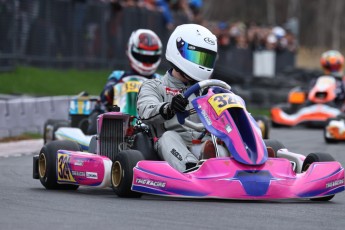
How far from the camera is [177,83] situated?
9.27 meters

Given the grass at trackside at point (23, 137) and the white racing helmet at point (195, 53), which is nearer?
the white racing helmet at point (195, 53)

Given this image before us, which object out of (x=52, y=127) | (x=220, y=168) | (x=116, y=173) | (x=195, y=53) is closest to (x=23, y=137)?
(x=52, y=127)

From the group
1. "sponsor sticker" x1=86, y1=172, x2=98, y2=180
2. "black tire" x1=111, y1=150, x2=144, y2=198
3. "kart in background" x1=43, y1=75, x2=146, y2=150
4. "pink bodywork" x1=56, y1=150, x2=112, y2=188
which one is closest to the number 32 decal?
"black tire" x1=111, y1=150, x2=144, y2=198

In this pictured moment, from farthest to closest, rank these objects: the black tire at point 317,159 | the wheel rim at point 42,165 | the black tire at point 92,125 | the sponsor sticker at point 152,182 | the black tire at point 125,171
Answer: the black tire at point 92,125
the wheel rim at point 42,165
the black tire at point 317,159
the black tire at point 125,171
the sponsor sticker at point 152,182

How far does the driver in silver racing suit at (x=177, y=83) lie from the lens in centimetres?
880

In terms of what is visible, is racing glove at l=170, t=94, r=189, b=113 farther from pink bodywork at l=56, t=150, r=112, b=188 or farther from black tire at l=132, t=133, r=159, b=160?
pink bodywork at l=56, t=150, r=112, b=188

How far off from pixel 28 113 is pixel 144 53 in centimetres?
297

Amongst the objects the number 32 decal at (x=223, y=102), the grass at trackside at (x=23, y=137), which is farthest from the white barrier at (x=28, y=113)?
the number 32 decal at (x=223, y=102)

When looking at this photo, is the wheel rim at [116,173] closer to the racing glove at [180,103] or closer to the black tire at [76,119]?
the racing glove at [180,103]

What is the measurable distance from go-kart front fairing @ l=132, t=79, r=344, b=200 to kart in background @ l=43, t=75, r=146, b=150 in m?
4.27

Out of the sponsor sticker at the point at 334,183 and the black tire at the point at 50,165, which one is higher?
the sponsor sticker at the point at 334,183

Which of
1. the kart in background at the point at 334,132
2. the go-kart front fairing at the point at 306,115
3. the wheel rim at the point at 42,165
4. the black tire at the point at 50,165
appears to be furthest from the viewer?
the go-kart front fairing at the point at 306,115

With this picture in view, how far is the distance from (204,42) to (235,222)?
2.47m

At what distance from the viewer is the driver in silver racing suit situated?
880cm
